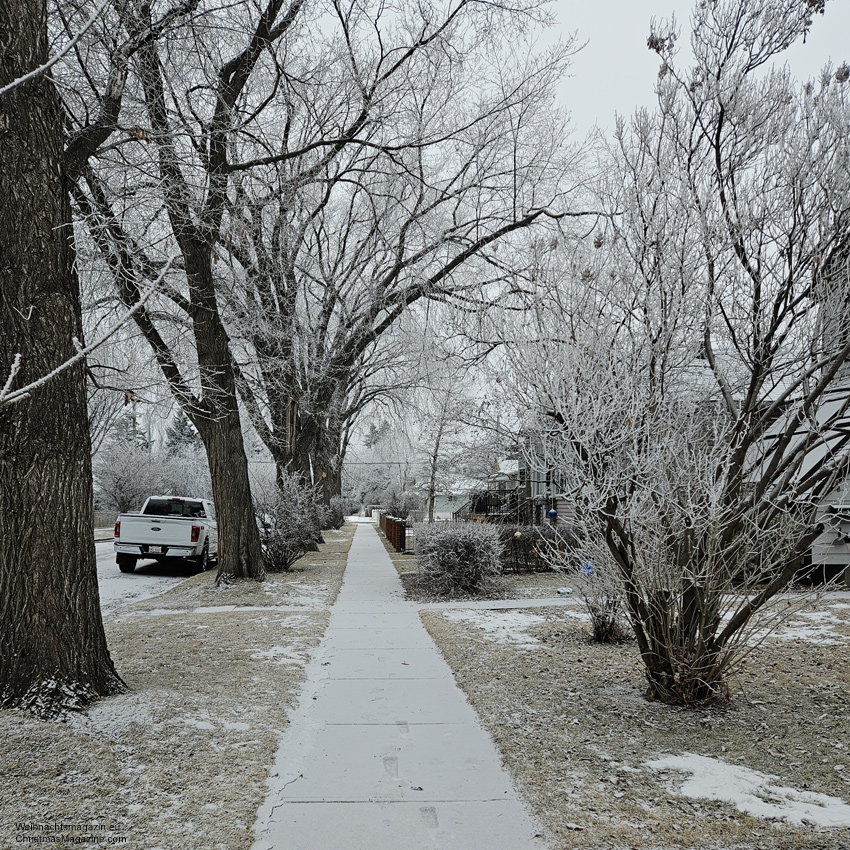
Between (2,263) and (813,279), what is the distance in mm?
6444

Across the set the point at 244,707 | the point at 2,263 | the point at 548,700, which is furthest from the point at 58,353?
the point at 548,700

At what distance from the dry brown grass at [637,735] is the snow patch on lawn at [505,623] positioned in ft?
1.53

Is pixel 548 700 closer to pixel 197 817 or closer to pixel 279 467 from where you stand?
pixel 197 817

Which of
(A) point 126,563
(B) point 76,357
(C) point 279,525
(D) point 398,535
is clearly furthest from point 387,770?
(D) point 398,535

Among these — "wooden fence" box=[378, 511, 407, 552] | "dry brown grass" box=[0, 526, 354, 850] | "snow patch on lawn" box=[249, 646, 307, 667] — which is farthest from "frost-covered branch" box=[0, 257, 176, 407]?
"wooden fence" box=[378, 511, 407, 552]

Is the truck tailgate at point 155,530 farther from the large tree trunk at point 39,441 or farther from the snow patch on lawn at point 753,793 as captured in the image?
the snow patch on lawn at point 753,793

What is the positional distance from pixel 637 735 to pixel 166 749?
3.21 metres

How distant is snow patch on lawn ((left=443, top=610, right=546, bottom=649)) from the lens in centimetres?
837

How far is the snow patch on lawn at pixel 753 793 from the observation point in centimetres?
374

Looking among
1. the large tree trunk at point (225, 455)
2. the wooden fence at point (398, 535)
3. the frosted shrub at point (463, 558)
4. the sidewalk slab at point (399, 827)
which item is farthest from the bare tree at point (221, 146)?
the wooden fence at point (398, 535)

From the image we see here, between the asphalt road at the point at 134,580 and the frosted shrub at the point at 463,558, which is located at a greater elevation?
the frosted shrub at the point at 463,558

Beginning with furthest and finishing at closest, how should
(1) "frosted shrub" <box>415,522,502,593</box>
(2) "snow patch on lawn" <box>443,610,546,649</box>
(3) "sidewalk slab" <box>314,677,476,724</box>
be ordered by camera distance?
(1) "frosted shrub" <box>415,522,502,593</box> < (2) "snow patch on lawn" <box>443,610,546,649</box> < (3) "sidewalk slab" <box>314,677,476,724</box>

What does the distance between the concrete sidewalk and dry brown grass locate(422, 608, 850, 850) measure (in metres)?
0.22

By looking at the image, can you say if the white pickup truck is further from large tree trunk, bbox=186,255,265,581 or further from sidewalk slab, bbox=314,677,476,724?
sidewalk slab, bbox=314,677,476,724
